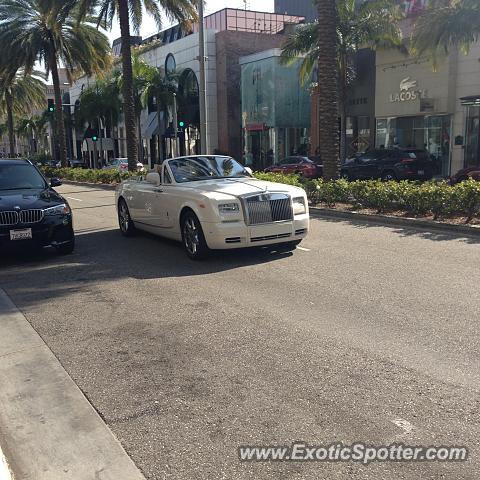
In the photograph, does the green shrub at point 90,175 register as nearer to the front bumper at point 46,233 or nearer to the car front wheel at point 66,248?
the car front wheel at point 66,248

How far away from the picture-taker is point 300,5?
70.2 meters

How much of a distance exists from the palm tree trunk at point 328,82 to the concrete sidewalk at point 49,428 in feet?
42.0

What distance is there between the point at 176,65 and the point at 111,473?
49.6 metres

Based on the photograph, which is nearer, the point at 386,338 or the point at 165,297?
the point at 386,338

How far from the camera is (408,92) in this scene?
3012 centimetres

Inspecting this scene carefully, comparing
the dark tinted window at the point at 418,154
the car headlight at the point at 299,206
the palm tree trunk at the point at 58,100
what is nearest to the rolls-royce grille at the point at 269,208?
the car headlight at the point at 299,206

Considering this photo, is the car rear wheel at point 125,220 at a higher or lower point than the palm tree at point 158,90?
lower

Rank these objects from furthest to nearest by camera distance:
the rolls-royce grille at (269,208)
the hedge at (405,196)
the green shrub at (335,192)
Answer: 1. the green shrub at (335,192)
2. the hedge at (405,196)
3. the rolls-royce grille at (269,208)

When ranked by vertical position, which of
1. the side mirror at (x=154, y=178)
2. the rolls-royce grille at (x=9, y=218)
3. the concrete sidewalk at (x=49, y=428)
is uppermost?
the side mirror at (x=154, y=178)

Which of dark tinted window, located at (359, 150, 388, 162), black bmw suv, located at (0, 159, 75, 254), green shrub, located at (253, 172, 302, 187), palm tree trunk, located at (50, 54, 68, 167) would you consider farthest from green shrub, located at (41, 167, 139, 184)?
black bmw suv, located at (0, 159, 75, 254)

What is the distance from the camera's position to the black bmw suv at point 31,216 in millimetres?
8750

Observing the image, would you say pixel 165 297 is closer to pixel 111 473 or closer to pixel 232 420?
pixel 232 420

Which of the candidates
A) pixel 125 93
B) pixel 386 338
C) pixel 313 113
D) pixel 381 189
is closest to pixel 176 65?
pixel 313 113

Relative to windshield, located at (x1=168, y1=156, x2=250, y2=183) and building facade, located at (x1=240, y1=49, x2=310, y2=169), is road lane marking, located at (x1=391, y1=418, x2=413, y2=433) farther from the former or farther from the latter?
building facade, located at (x1=240, y1=49, x2=310, y2=169)
